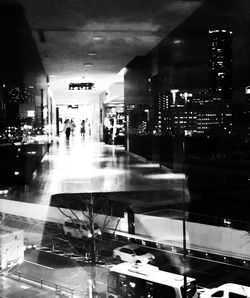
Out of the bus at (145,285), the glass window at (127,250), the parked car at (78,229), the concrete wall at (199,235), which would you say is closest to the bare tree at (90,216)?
the parked car at (78,229)

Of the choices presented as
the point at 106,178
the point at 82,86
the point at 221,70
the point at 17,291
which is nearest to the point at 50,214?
the point at 106,178

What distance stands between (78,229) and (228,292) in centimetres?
150

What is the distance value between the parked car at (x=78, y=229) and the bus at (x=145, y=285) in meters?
0.80

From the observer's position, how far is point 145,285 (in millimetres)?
2545

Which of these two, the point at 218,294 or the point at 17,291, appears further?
the point at 218,294

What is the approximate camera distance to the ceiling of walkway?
2.15 meters

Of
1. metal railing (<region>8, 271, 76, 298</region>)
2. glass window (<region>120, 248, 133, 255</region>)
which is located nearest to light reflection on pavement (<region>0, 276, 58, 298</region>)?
metal railing (<region>8, 271, 76, 298</region>)

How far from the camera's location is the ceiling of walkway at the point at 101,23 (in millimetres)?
2146

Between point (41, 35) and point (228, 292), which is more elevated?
point (41, 35)

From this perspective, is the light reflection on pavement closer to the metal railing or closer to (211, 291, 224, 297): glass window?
the metal railing

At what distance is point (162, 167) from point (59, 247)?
55.5 inches

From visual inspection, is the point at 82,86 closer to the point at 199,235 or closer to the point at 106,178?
the point at 106,178

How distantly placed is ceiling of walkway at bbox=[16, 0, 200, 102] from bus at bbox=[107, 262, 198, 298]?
5.30ft

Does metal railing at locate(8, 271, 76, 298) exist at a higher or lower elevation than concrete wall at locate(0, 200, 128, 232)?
lower
